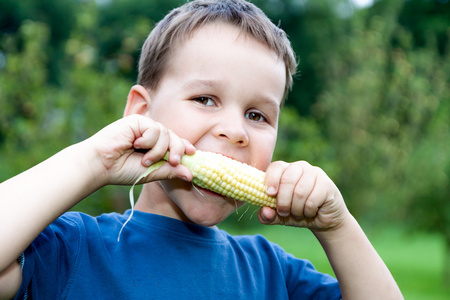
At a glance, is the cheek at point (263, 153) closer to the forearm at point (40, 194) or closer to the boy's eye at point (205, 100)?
the boy's eye at point (205, 100)

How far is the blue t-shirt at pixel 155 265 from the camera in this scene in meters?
1.58

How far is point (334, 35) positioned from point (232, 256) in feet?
70.0

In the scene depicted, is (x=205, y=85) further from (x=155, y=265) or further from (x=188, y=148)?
(x=155, y=265)

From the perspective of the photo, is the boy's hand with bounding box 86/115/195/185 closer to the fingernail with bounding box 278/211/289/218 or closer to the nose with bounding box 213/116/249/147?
the nose with bounding box 213/116/249/147

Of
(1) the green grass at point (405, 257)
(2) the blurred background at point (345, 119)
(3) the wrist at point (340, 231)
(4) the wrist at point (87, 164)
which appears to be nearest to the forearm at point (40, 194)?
(4) the wrist at point (87, 164)

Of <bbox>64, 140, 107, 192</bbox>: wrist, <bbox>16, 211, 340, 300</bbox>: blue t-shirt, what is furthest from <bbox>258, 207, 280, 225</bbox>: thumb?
<bbox>64, 140, 107, 192</bbox>: wrist

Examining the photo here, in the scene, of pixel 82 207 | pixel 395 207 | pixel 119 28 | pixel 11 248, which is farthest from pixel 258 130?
pixel 119 28

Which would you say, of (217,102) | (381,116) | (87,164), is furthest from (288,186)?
(381,116)

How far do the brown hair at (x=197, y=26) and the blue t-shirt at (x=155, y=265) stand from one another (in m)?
0.65

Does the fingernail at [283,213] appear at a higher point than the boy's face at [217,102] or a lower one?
lower

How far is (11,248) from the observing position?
1349 millimetres

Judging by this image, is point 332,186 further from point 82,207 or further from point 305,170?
point 82,207

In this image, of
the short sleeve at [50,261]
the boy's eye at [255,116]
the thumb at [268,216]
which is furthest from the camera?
the boy's eye at [255,116]

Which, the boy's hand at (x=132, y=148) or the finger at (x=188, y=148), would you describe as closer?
the boy's hand at (x=132, y=148)
